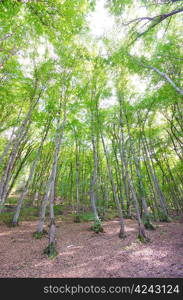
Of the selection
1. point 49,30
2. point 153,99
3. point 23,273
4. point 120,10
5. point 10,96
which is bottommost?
point 23,273

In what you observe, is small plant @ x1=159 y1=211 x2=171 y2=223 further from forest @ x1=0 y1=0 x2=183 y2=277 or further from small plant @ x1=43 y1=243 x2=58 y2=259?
small plant @ x1=43 y1=243 x2=58 y2=259

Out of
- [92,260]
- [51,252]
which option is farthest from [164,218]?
[51,252]

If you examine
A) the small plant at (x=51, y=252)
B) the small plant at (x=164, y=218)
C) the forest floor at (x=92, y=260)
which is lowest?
the forest floor at (x=92, y=260)

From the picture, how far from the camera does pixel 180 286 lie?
113 inches

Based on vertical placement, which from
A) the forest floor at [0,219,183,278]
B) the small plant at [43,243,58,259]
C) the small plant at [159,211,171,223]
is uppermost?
the small plant at [159,211,171,223]

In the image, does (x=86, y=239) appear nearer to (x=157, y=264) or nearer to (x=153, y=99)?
(x=157, y=264)

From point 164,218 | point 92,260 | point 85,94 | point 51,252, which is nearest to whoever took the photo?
point 92,260

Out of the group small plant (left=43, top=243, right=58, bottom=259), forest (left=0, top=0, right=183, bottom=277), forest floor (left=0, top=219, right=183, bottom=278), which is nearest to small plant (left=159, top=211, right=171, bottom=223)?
forest (left=0, top=0, right=183, bottom=277)

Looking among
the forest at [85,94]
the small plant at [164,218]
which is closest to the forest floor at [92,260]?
the forest at [85,94]

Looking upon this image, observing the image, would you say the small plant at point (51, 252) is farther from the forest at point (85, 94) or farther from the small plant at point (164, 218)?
the small plant at point (164, 218)

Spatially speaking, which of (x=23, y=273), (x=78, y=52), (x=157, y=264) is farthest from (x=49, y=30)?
(x=157, y=264)

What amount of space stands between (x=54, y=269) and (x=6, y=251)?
Answer: 3031 mm

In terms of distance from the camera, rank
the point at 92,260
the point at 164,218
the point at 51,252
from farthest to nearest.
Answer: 1. the point at 164,218
2. the point at 51,252
3. the point at 92,260

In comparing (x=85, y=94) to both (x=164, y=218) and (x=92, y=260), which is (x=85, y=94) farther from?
(x=164, y=218)
